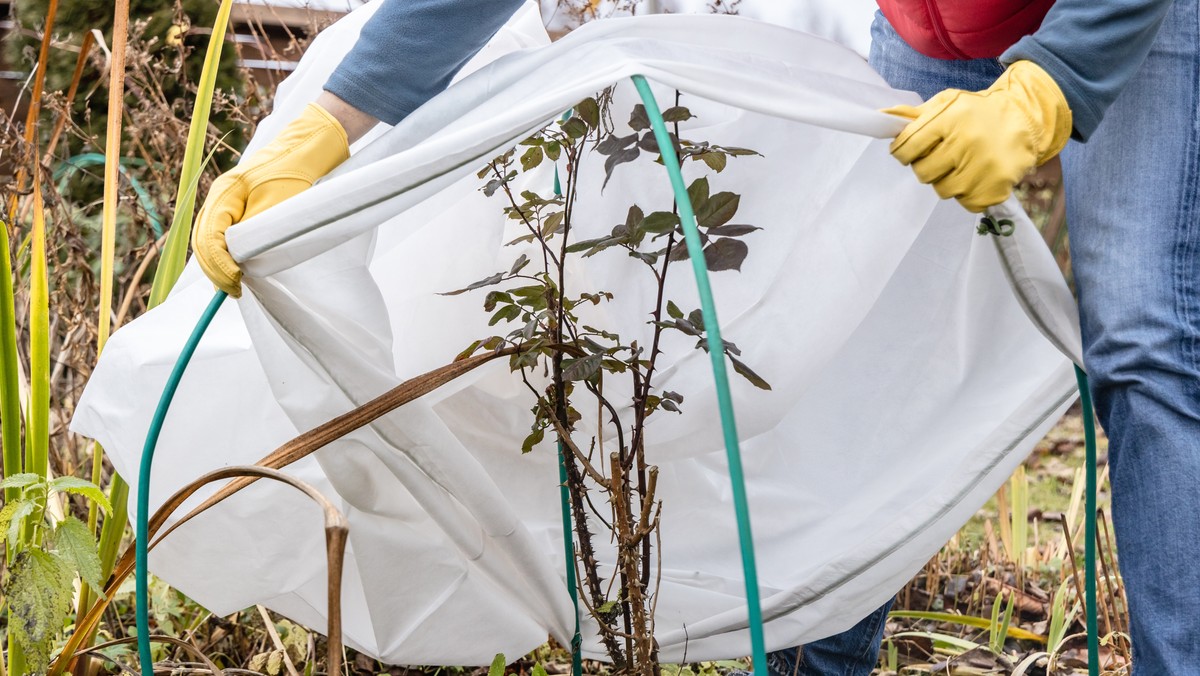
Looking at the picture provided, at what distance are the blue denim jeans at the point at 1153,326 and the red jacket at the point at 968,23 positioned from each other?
15cm

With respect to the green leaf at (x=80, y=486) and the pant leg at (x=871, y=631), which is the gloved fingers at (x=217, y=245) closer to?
the green leaf at (x=80, y=486)

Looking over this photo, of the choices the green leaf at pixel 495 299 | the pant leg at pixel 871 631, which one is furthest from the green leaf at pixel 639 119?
the pant leg at pixel 871 631

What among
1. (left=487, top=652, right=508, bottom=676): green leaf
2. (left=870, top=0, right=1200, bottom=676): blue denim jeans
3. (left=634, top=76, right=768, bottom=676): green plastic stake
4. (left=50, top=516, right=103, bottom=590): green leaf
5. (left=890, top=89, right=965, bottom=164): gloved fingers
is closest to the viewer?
(left=634, top=76, right=768, bottom=676): green plastic stake

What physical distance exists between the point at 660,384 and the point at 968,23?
0.54 meters

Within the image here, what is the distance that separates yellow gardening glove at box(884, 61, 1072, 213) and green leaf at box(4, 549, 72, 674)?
98cm

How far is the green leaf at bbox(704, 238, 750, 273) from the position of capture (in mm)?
1003

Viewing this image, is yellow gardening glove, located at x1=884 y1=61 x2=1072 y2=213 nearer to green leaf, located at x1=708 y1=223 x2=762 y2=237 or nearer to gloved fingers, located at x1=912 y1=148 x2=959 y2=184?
gloved fingers, located at x1=912 y1=148 x2=959 y2=184

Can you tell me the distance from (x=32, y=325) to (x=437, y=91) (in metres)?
0.64

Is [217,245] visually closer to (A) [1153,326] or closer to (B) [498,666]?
(B) [498,666]

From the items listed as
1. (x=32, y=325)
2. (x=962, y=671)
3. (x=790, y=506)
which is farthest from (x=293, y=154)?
(x=962, y=671)

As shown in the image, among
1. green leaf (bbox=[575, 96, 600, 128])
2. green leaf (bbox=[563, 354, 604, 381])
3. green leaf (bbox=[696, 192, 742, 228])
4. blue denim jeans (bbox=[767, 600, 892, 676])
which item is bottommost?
blue denim jeans (bbox=[767, 600, 892, 676])

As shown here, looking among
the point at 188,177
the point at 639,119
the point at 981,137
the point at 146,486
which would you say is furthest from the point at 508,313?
the point at 188,177

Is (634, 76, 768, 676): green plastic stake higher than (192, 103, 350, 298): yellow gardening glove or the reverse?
the reverse

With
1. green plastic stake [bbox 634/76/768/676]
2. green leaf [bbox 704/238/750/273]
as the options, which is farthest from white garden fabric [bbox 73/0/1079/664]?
green plastic stake [bbox 634/76/768/676]
